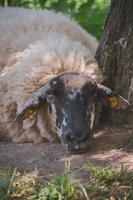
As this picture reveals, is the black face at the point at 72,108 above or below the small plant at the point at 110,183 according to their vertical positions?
above

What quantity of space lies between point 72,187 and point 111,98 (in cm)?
194

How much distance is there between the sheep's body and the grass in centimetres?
153

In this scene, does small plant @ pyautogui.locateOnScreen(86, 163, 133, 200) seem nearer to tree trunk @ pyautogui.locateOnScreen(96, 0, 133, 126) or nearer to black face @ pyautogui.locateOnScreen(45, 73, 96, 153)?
black face @ pyautogui.locateOnScreen(45, 73, 96, 153)

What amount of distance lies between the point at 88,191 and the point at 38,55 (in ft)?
7.66

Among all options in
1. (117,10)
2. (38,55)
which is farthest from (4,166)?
(117,10)

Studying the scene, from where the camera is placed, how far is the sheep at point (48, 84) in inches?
226

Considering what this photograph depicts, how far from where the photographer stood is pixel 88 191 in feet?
14.4

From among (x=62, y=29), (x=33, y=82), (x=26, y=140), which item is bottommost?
(x=26, y=140)

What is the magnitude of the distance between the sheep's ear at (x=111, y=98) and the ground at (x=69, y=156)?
24cm

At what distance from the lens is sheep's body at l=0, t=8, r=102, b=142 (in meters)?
6.25

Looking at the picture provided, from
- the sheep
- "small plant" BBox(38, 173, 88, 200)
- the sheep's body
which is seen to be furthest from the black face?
"small plant" BBox(38, 173, 88, 200)

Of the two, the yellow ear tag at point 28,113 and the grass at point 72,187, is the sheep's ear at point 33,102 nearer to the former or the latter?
the yellow ear tag at point 28,113

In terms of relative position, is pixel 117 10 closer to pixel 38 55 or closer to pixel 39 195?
pixel 38 55

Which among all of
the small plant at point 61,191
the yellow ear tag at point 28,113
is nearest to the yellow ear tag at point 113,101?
the yellow ear tag at point 28,113
